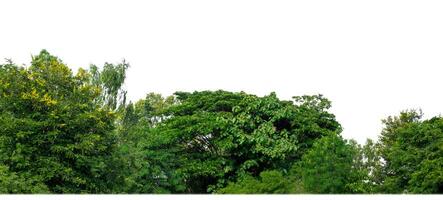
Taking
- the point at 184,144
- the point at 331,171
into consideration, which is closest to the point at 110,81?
the point at 184,144

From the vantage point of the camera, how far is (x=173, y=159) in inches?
773

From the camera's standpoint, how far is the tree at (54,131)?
14.0 metres

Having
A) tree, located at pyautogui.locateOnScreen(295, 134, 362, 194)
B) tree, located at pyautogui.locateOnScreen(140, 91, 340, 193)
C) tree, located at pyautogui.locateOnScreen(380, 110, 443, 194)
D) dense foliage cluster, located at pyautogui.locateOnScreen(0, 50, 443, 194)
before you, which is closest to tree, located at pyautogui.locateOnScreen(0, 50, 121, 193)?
dense foliage cluster, located at pyautogui.locateOnScreen(0, 50, 443, 194)

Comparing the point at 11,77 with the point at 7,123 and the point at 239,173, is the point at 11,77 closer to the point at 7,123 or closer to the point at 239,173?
the point at 7,123

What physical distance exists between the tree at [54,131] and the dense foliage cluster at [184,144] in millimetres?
28

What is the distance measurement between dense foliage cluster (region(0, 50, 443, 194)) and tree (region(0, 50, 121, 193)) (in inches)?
1.1

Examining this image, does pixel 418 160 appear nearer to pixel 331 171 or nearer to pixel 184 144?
pixel 331 171

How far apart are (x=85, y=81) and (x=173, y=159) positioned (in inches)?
193

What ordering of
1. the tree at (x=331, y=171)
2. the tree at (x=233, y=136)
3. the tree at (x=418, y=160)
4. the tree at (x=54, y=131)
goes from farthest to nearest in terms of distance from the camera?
the tree at (x=233, y=136)
the tree at (x=418, y=160)
the tree at (x=331, y=171)
the tree at (x=54, y=131)

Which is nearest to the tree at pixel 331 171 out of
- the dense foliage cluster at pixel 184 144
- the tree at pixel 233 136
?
the dense foliage cluster at pixel 184 144

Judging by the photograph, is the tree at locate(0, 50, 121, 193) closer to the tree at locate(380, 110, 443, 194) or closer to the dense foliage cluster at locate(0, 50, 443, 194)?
the dense foliage cluster at locate(0, 50, 443, 194)

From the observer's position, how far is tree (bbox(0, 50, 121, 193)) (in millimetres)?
14031

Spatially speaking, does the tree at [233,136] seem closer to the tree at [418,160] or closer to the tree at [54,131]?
the tree at [418,160]

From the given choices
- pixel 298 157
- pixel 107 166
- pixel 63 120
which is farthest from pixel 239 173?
pixel 63 120
